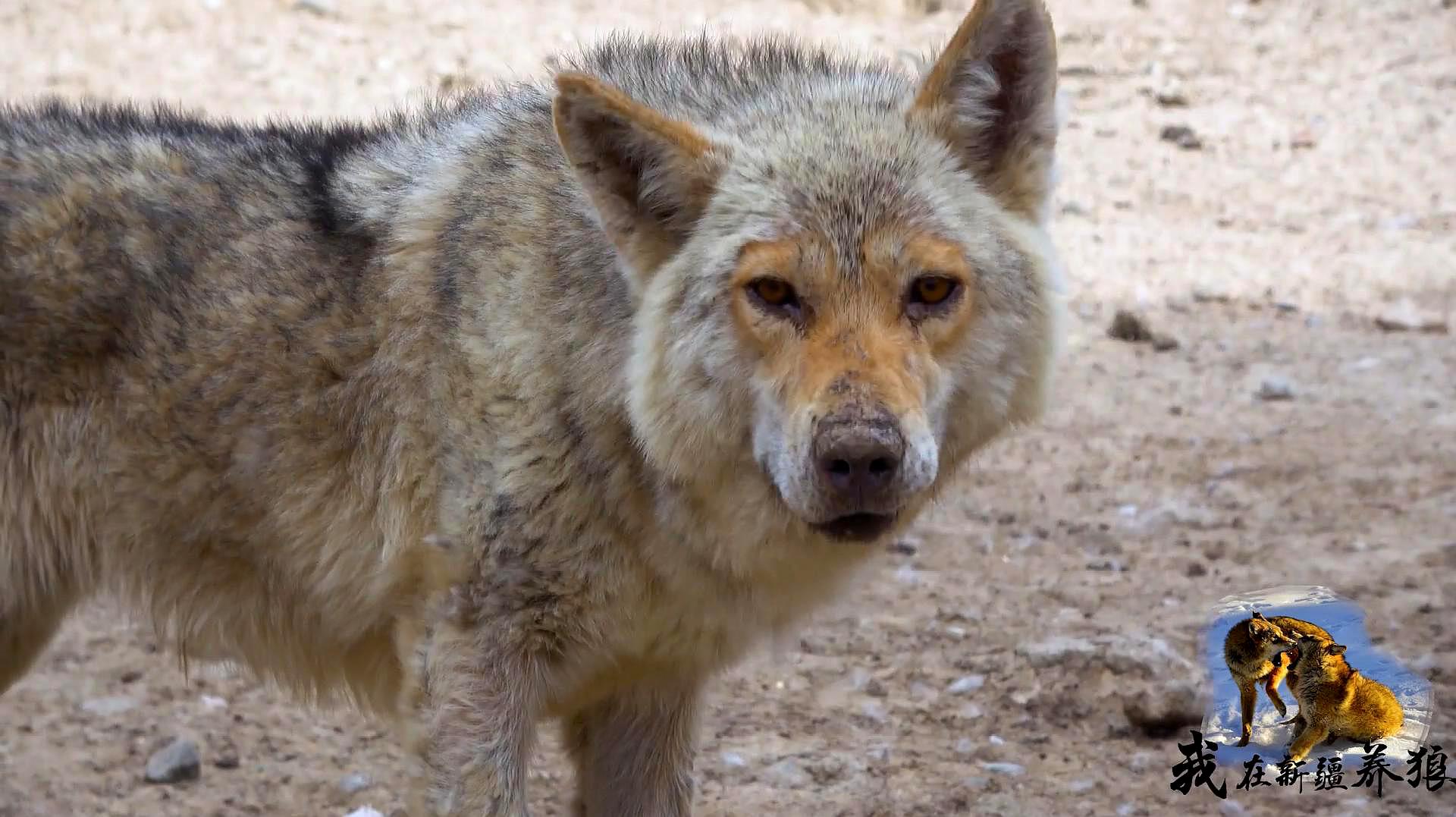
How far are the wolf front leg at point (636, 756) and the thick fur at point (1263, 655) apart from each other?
1421 millimetres

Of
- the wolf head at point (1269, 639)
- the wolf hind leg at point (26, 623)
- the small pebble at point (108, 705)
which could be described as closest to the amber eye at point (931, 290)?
the wolf head at point (1269, 639)

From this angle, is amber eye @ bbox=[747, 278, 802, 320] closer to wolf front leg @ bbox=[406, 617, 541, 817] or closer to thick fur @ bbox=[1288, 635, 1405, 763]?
wolf front leg @ bbox=[406, 617, 541, 817]

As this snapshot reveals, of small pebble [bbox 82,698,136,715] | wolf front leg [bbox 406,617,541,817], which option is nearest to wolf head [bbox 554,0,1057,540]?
wolf front leg [bbox 406,617,541,817]

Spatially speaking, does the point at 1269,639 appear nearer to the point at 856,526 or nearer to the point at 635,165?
the point at 856,526

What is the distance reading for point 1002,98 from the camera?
364cm

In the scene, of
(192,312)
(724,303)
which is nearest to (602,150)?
(724,303)

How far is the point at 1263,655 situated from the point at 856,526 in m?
1.33

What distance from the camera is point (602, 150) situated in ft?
11.5

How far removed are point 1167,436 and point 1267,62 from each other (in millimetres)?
4871

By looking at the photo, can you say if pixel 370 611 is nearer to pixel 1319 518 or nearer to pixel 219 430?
pixel 219 430

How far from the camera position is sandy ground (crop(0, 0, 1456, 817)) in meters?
4.85

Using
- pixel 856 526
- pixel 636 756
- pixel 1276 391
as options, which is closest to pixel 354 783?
pixel 636 756

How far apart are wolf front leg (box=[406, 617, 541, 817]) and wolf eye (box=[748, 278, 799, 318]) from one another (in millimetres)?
965

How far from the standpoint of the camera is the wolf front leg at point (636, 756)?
4234mm
